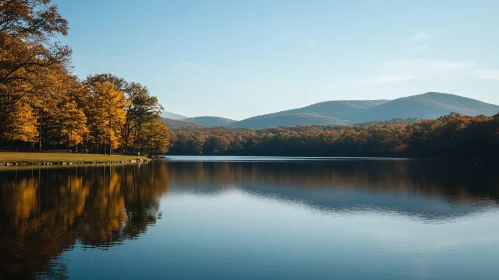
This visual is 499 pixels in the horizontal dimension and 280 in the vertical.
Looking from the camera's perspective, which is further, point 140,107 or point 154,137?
point 154,137

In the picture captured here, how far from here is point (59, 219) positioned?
712 inches

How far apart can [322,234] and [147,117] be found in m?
77.1

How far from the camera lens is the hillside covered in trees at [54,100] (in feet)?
116

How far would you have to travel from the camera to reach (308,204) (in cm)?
2605

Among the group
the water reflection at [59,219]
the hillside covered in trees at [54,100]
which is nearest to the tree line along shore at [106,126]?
the hillside covered in trees at [54,100]

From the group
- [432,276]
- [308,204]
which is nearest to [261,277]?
[432,276]

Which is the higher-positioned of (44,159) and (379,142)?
(379,142)

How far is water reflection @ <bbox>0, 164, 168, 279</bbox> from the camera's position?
1225cm

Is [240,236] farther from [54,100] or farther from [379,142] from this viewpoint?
[379,142]

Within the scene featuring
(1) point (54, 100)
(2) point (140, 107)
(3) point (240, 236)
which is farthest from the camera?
(2) point (140, 107)

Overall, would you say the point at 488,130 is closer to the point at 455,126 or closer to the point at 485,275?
the point at 455,126

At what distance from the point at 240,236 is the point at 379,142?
493 feet

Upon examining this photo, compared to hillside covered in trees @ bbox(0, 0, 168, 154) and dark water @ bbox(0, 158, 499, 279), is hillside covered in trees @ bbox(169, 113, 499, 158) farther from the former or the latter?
dark water @ bbox(0, 158, 499, 279)

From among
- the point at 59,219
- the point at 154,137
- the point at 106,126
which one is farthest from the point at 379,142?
the point at 59,219
